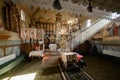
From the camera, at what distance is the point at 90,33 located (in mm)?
11008

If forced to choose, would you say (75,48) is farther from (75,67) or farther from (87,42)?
(75,67)

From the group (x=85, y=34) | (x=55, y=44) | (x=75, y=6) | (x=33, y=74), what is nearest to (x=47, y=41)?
(x=55, y=44)

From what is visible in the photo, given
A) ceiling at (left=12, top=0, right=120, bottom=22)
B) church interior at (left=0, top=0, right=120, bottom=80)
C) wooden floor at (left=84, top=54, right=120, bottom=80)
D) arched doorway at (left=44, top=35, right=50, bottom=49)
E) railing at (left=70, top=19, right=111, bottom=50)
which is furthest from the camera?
arched doorway at (left=44, top=35, right=50, bottom=49)

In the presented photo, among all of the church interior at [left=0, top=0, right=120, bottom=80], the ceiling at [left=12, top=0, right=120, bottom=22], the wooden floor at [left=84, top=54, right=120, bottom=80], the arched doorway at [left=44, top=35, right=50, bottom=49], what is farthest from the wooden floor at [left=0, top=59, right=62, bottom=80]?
the arched doorway at [left=44, top=35, right=50, bottom=49]

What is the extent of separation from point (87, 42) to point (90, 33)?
979 mm

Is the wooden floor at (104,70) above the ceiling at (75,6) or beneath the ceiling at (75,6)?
beneath

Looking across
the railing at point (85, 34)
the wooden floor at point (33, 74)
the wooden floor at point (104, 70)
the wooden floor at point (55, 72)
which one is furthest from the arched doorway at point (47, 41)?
the wooden floor at point (33, 74)

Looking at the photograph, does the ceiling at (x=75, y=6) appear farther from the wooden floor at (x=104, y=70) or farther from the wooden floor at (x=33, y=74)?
the wooden floor at (x=33, y=74)

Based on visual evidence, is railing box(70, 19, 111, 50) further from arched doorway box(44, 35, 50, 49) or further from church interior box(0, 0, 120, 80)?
arched doorway box(44, 35, 50, 49)

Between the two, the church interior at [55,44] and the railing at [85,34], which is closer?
the church interior at [55,44]

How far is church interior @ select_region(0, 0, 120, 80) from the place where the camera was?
422 centimetres

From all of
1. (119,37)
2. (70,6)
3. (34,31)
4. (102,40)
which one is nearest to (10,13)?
(34,31)

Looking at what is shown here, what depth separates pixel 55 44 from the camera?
959 centimetres

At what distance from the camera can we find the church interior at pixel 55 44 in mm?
4219
